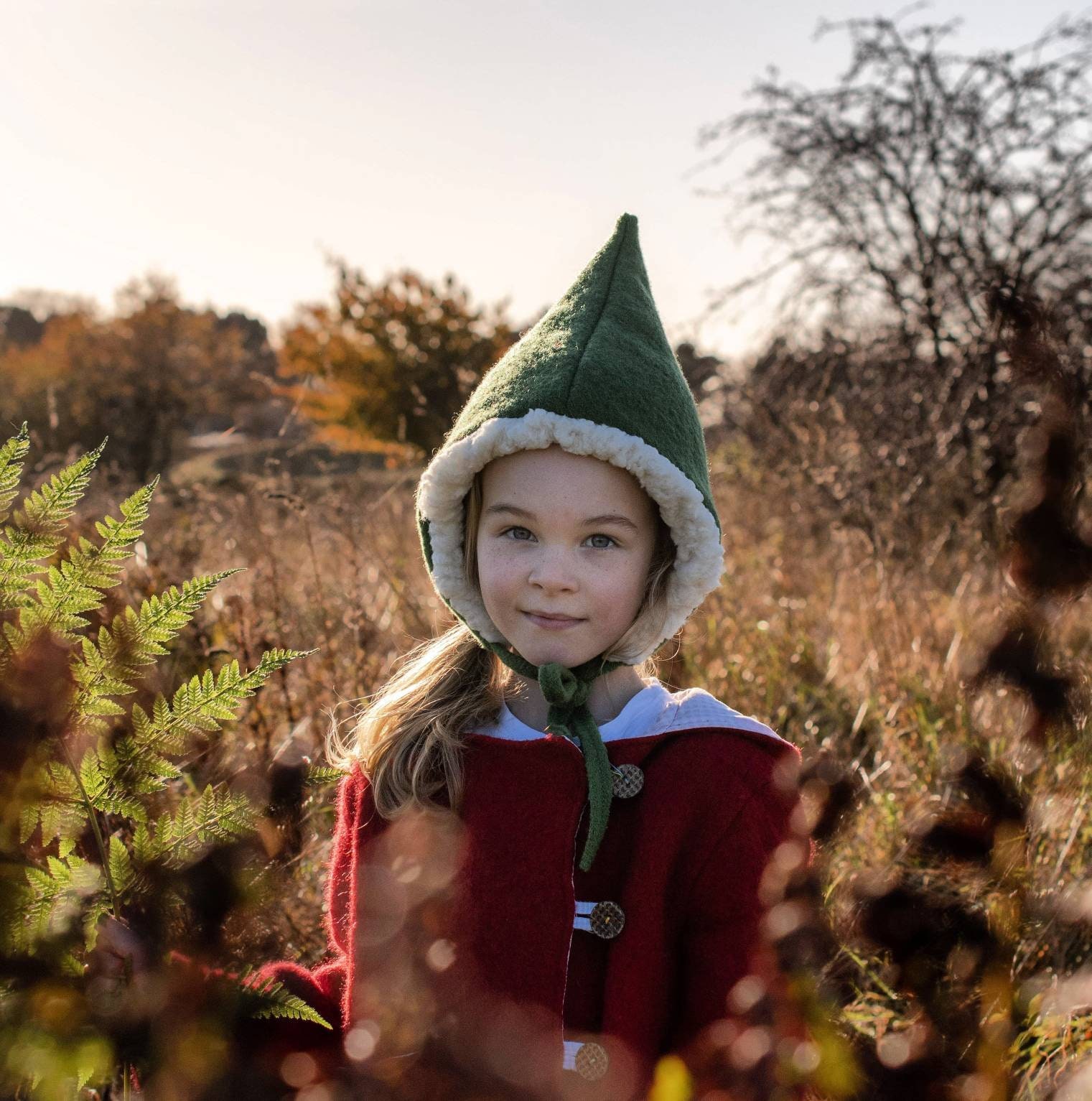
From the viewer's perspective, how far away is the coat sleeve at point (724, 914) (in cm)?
151

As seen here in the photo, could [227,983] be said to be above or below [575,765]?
above

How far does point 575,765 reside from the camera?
5.55 ft

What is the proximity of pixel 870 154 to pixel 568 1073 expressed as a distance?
784 centimetres

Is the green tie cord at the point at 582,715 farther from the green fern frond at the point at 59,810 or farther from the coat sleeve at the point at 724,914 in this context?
the green fern frond at the point at 59,810

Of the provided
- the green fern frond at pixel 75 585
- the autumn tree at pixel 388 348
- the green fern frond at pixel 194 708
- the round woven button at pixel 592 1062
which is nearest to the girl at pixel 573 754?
the round woven button at pixel 592 1062

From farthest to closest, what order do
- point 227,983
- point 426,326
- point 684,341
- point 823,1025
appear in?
point 426,326 < point 684,341 < point 823,1025 < point 227,983

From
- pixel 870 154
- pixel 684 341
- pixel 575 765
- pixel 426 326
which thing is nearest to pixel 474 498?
pixel 575 765

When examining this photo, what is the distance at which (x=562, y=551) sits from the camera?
1744mm

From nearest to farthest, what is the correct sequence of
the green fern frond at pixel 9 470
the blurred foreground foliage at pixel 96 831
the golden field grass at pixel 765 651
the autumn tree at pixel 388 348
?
1. the blurred foreground foliage at pixel 96 831
2. the green fern frond at pixel 9 470
3. the golden field grass at pixel 765 651
4. the autumn tree at pixel 388 348

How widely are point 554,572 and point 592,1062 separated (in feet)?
2.58

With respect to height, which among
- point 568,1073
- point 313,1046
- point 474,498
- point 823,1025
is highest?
point 474,498

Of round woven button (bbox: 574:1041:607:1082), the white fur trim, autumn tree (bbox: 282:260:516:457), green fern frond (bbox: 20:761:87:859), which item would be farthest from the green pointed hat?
autumn tree (bbox: 282:260:516:457)

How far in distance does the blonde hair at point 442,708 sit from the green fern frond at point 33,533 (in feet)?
3.50

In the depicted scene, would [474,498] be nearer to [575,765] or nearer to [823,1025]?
[575,765]
